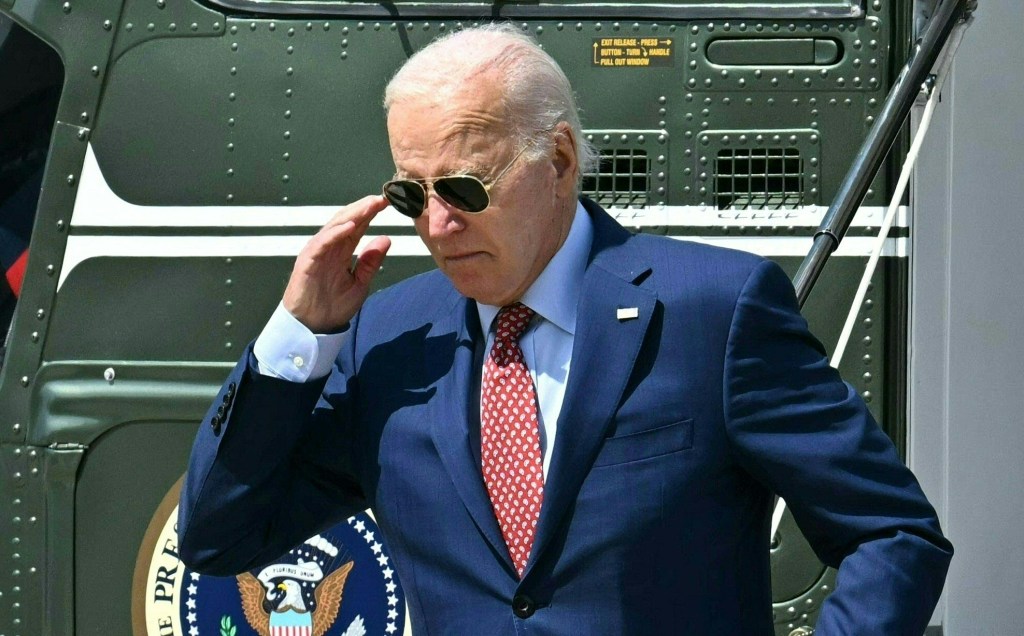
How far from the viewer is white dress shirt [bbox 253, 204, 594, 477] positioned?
1.83m

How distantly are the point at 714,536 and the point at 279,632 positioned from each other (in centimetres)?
172

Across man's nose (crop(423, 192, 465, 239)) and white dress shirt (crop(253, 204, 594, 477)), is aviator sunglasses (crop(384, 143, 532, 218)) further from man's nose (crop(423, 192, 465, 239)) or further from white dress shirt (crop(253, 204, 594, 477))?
white dress shirt (crop(253, 204, 594, 477))

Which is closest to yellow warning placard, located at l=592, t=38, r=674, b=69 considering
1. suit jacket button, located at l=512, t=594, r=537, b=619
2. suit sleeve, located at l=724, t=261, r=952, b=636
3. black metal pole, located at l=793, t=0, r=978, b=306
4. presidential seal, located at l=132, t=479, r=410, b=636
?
black metal pole, located at l=793, t=0, r=978, b=306

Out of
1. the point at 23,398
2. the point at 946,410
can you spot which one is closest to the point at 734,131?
A: the point at 946,410

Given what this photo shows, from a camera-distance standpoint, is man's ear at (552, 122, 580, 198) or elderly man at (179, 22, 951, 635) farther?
man's ear at (552, 122, 580, 198)

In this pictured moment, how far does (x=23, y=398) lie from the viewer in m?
3.23

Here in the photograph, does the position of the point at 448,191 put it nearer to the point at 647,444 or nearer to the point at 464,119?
the point at 464,119

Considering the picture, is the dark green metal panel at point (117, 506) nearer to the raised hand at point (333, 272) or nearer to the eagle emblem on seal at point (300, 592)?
the eagle emblem on seal at point (300, 592)

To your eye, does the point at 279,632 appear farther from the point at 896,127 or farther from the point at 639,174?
the point at 896,127

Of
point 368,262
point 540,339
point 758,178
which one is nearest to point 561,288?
point 540,339

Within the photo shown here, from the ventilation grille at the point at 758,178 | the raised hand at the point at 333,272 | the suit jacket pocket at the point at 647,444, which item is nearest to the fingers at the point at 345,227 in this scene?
the raised hand at the point at 333,272

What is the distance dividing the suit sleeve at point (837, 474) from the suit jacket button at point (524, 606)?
1.06 ft

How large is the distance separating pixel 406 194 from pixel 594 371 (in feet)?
1.11

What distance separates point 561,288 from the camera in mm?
1846
